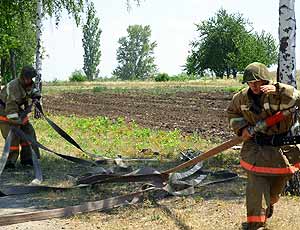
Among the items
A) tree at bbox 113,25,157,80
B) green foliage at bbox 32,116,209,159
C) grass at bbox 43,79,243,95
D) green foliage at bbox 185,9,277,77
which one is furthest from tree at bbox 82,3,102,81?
green foliage at bbox 32,116,209,159

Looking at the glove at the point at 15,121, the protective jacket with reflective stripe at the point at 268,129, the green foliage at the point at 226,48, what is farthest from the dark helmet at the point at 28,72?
the green foliage at the point at 226,48

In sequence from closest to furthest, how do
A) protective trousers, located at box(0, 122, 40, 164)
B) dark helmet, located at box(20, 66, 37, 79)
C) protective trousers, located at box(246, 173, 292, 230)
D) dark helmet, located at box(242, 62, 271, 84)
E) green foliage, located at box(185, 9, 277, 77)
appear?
dark helmet, located at box(242, 62, 271, 84) → protective trousers, located at box(246, 173, 292, 230) → dark helmet, located at box(20, 66, 37, 79) → protective trousers, located at box(0, 122, 40, 164) → green foliage, located at box(185, 9, 277, 77)

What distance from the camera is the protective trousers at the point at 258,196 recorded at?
4766mm

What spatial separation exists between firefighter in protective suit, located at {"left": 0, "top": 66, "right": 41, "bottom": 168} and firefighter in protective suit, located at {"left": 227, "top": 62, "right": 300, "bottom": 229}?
4395 mm

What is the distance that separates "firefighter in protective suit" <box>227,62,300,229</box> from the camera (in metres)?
4.69

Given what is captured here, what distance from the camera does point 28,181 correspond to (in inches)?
314

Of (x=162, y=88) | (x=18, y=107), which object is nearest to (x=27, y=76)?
(x=18, y=107)

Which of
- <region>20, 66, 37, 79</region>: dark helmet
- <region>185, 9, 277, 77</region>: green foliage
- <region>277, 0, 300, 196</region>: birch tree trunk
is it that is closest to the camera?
<region>277, 0, 300, 196</region>: birch tree trunk

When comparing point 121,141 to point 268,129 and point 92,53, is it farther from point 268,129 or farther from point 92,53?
point 92,53

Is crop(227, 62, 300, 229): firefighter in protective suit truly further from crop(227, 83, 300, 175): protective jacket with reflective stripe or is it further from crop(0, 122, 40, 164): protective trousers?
crop(0, 122, 40, 164): protective trousers

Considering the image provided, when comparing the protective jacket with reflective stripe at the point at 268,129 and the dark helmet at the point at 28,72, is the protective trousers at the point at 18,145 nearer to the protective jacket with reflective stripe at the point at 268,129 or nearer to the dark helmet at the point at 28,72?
the dark helmet at the point at 28,72

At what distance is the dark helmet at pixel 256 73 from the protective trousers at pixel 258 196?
91cm

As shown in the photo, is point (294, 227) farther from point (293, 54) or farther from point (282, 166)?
point (293, 54)

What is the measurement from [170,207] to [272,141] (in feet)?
5.68
